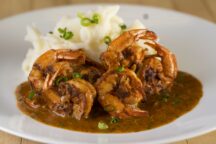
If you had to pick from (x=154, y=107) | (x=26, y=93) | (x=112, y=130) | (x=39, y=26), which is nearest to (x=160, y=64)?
(x=154, y=107)

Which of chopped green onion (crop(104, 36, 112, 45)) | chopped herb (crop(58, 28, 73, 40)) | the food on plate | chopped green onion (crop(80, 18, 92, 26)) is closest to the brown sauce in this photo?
the food on plate

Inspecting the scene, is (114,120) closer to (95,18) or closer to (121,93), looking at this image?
(121,93)

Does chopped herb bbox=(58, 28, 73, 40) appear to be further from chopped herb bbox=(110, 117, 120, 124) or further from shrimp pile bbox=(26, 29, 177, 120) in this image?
chopped herb bbox=(110, 117, 120, 124)

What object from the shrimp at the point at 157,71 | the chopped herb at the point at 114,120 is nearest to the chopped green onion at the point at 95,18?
the shrimp at the point at 157,71

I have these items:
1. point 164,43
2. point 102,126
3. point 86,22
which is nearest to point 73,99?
point 102,126

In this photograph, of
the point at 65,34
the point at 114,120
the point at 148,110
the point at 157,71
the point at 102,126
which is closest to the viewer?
the point at 102,126
